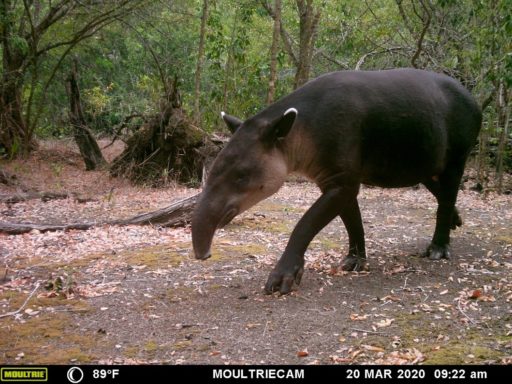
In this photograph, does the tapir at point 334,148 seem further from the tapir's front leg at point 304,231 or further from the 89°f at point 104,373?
the 89°f at point 104,373

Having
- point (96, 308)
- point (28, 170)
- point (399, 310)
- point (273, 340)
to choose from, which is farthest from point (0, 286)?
point (28, 170)

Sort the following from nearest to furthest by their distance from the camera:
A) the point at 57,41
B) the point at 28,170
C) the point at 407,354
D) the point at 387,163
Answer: the point at 407,354 < the point at 387,163 < the point at 28,170 < the point at 57,41

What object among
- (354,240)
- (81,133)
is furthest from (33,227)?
(81,133)

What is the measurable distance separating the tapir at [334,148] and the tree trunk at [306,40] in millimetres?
8984

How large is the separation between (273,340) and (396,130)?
91.8 inches

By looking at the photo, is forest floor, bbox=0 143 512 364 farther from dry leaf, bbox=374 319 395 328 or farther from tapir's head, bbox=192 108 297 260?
tapir's head, bbox=192 108 297 260

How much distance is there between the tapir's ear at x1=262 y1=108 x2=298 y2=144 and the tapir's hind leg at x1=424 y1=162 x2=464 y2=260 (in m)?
2.00

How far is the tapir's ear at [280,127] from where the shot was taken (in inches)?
186

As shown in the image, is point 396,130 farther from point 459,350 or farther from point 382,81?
point 459,350

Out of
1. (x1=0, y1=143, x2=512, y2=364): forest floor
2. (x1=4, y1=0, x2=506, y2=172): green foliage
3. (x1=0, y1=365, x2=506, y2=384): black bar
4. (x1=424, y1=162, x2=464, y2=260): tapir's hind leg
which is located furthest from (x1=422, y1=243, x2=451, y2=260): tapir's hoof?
(x1=4, y1=0, x2=506, y2=172): green foliage

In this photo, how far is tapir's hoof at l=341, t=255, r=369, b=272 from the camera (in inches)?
221

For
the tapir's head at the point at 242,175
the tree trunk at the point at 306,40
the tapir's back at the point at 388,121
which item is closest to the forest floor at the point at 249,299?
the tapir's head at the point at 242,175

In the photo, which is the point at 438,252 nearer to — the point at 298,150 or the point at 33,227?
the point at 298,150

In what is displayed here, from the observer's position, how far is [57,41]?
14773 millimetres
